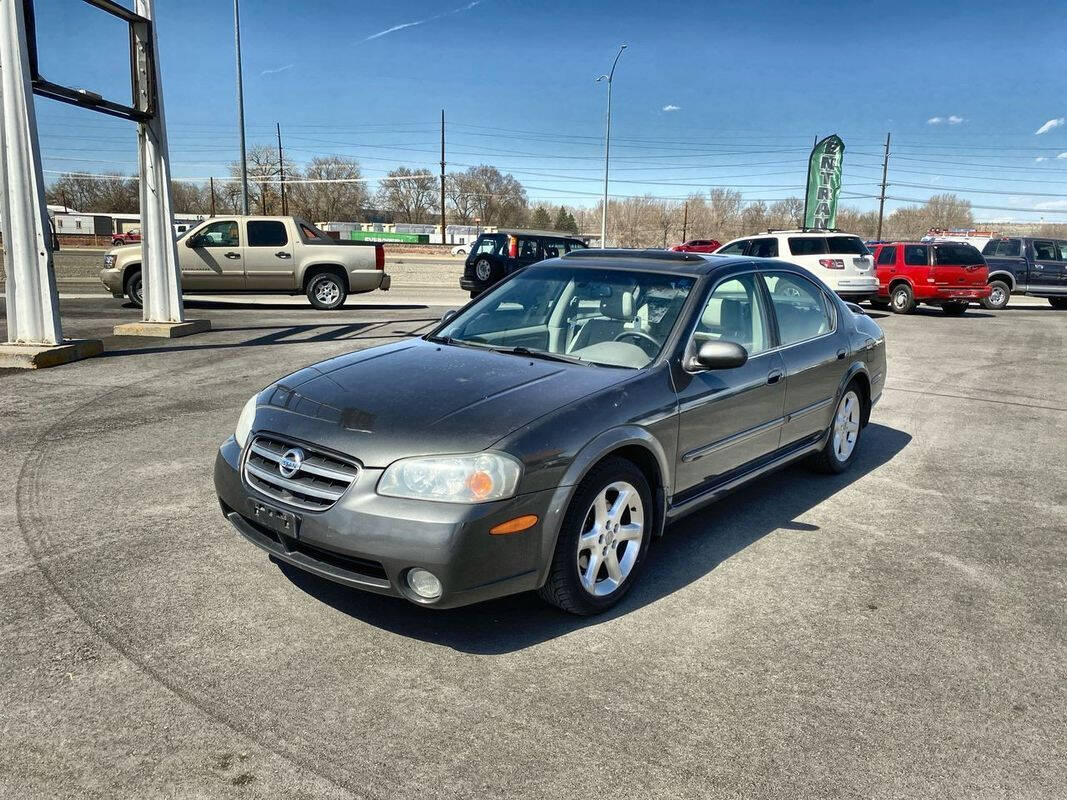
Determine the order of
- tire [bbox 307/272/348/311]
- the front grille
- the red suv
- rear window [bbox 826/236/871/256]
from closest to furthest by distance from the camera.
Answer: the front grille → tire [bbox 307/272/348/311] → rear window [bbox 826/236/871/256] → the red suv

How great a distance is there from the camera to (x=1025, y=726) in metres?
2.69

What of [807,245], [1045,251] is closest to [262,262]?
[807,245]

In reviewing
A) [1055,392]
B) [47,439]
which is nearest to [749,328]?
[47,439]

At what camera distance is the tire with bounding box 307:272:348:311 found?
16281mm

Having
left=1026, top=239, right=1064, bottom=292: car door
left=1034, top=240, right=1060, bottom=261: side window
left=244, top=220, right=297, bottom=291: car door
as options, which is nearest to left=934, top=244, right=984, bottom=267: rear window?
left=1026, top=239, right=1064, bottom=292: car door

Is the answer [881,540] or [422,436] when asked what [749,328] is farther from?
[422,436]

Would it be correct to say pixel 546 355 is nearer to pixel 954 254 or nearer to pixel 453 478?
pixel 453 478

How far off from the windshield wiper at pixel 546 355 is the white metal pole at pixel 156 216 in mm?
9120

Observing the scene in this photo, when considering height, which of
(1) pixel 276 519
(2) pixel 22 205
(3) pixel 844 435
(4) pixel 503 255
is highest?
(2) pixel 22 205

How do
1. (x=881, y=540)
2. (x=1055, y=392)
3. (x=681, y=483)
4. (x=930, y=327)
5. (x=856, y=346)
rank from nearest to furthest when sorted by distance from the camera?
(x=681, y=483)
(x=881, y=540)
(x=856, y=346)
(x=1055, y=392)
(x=930, y=327)

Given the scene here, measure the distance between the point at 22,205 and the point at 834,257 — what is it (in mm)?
14768

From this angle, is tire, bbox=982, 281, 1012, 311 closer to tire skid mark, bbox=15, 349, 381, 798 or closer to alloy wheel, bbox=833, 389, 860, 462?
alloy wheel, bbox=833, 389, 860, 462

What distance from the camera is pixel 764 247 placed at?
17453mm

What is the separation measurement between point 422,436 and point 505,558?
0.57 metres
